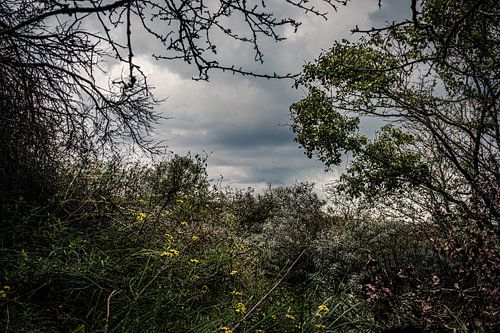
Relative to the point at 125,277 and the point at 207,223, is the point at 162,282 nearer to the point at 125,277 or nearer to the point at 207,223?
the point at 125,277

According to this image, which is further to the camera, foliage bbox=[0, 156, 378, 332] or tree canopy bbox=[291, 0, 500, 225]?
tree canopy bbox=[291, 0, 500, 225]

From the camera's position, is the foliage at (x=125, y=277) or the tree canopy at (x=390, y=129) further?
the tree canopy at (x=390, y=129)

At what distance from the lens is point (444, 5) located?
25.7 feet

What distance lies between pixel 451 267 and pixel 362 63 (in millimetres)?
4541

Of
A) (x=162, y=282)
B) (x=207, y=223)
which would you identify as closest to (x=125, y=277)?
(x=162, y=282)

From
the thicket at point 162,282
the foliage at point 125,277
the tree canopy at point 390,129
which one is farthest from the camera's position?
the tree canopy at point 390,129

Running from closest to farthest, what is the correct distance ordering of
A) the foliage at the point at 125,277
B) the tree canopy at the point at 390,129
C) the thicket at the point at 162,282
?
the thicket at the point at 162,282 < the foliage at the point at 125,277 < the tree canopy at the point at 390,129

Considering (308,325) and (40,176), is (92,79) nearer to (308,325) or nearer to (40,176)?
(40,176)

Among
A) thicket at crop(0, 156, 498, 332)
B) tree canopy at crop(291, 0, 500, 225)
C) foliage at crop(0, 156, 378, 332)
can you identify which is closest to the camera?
thicket at crop(0, 156, 498, 332)

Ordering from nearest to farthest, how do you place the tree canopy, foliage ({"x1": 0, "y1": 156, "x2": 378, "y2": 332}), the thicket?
the thicket, foliage ({"x1": 0, "y1": 156, "x2": 378, "y2": 332}), the tree canopy

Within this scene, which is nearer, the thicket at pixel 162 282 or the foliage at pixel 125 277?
the thicket at pixel 162 282

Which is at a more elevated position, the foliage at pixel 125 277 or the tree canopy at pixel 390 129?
the tree canopy at pixel 390 129

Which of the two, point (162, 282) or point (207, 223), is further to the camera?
point (207, 223)

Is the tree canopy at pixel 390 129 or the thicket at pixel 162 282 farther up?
the tree canopy at pixel 390 129
